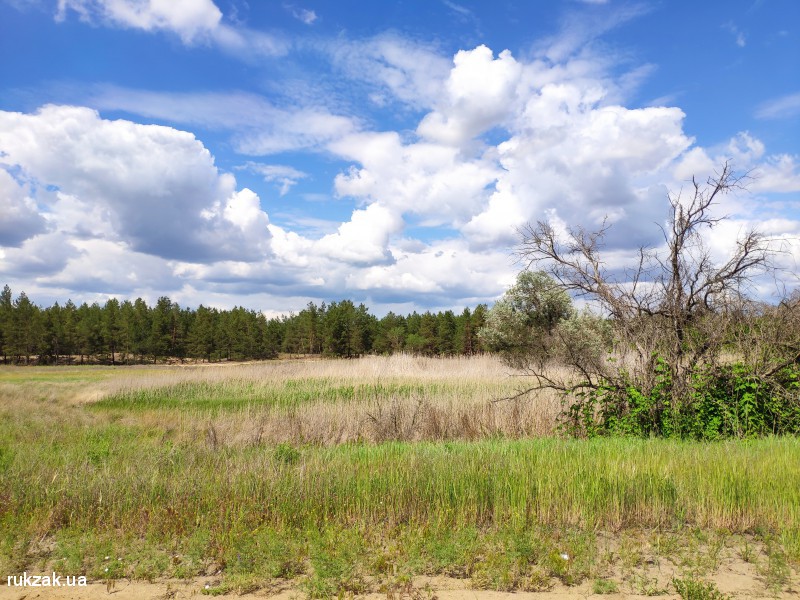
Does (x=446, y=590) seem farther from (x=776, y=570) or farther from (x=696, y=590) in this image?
(x=776, y=570)

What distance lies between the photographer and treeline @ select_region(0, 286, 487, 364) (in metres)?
69.5

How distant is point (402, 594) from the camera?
432 cm

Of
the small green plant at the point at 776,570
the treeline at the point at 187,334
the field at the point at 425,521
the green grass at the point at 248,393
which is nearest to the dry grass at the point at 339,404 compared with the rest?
the green grass at the point at 248,393

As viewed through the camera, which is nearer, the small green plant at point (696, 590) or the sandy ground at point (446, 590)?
the small green plant at point (696, 590)

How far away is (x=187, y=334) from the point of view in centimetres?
8156

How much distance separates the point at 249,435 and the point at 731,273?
11483 mm

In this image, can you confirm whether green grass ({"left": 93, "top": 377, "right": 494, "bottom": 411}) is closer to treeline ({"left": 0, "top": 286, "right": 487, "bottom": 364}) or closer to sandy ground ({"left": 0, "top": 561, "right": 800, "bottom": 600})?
sandy ground ({"left": 0, "top": 561, "right": 800, "bottom": 600})

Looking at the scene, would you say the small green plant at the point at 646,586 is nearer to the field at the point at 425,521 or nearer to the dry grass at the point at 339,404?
the field at the point at 425,521

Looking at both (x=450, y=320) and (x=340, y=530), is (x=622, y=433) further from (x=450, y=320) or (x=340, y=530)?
(x=450, y=320)

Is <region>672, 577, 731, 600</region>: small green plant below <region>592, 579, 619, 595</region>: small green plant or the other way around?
the other way around

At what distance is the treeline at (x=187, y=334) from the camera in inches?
2736

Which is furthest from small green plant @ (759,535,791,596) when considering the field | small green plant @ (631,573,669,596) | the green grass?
the green grass

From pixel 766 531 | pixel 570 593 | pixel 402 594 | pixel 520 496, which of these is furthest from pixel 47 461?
pixel 766 531

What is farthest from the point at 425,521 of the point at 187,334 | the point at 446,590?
the point at 187,334
